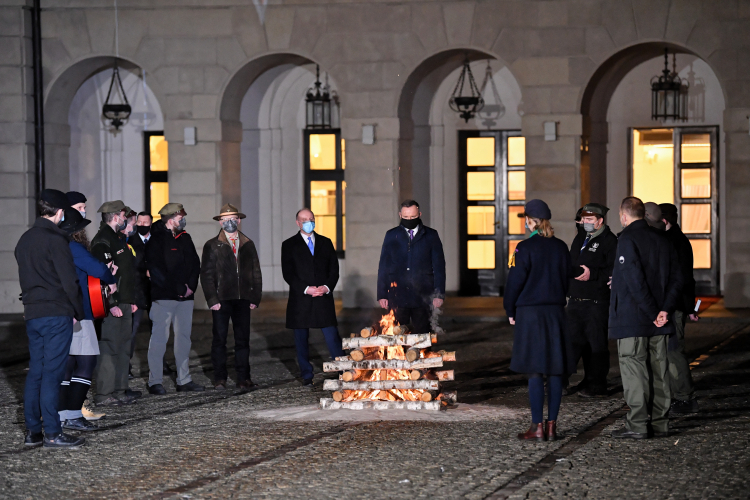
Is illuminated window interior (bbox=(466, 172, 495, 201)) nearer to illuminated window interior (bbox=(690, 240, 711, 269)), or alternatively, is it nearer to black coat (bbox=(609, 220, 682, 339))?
illuminated window interior (bbox=(690, 240, 711, 269))

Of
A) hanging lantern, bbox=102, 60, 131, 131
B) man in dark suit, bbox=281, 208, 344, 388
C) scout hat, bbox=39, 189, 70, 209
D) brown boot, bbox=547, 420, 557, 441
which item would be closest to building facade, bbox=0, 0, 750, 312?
hanging lantern, bbox=102, 60, 131, 131

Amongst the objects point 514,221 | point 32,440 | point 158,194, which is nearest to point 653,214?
point 32,440

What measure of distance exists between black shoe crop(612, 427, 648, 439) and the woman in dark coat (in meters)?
0.48

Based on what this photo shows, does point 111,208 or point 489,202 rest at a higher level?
point 489,202

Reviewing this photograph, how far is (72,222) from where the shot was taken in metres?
8.73

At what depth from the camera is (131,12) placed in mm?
19281

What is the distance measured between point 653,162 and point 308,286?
10756 mm

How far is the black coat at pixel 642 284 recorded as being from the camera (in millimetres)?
8414

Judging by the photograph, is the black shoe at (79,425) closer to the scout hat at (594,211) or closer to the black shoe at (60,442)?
the black shoe at (60,442)

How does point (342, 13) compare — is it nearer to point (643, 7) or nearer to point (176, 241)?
point (643, 7)

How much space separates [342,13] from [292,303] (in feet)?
28.3

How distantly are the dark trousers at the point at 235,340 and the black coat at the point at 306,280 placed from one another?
45cm

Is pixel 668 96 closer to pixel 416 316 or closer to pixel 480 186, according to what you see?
pixel 480 186

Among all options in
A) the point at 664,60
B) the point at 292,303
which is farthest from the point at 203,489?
the point at 664,60
